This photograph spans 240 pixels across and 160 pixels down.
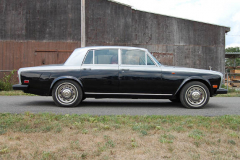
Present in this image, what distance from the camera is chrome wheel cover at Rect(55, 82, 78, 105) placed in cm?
636

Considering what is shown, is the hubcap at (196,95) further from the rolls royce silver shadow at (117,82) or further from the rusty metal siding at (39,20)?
the rusty metal siding at (39,20)

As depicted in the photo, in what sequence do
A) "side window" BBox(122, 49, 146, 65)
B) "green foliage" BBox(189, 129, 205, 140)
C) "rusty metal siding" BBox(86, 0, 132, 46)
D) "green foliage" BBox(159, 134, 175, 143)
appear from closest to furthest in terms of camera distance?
"green foliage" BBox(159, 134, 175, 143) → "green foliage" BBox(189, 129, 205, 140) → "side window" BBox(122, 49, 146, 65) → "rusty metal siding" BBox(86, 0, 132, 46)

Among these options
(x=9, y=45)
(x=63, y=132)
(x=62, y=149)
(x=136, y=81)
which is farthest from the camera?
(x=9, y=45)

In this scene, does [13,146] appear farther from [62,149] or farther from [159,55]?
[159,55]

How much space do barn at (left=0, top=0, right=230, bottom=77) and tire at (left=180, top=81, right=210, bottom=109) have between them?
993cm

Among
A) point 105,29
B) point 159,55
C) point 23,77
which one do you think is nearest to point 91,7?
point 105,29

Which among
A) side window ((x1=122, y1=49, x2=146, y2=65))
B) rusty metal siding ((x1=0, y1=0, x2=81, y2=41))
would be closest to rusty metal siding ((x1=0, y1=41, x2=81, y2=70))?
rusty metal siding ((x1=0, y1=0, x2=81, y2=41))

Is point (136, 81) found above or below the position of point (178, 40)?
below

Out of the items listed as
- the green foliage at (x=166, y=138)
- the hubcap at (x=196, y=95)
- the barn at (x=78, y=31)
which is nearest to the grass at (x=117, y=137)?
the green foliage at (x=166, y=138)

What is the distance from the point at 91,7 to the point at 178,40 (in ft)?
18.8

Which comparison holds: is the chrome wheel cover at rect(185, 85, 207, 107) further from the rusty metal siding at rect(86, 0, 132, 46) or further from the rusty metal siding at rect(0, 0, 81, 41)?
the rusty metal siding at rect(0, 0, 81, 41)

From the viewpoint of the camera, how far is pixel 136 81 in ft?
20.8

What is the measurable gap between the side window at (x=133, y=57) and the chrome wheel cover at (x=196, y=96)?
133 cm

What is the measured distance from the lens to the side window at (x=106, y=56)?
655 cm
